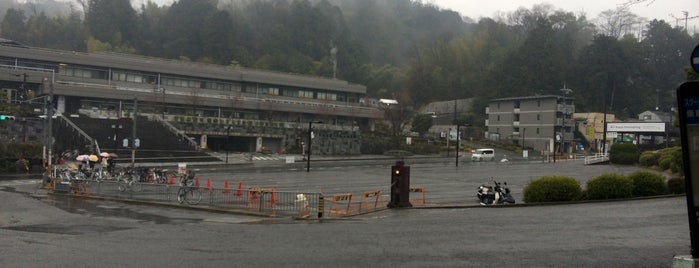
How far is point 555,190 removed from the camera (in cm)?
2386

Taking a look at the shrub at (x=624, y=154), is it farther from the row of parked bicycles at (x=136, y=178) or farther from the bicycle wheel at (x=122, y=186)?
the bicycle wheel at (x=122, y=186)

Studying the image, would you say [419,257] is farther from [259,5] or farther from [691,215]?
[259,5]

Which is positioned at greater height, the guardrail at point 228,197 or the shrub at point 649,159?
the shrub at point 649,159

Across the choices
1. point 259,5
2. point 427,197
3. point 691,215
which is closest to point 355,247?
point 691,215

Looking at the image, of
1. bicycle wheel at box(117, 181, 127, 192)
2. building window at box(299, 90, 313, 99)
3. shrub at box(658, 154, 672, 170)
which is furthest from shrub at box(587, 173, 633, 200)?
building window at box(299, 90, 313, 99)

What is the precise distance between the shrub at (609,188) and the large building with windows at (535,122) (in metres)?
58.1

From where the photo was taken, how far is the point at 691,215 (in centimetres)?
675

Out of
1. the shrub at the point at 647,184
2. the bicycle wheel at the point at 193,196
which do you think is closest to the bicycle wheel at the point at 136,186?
the bicycle wheel at the point at 193,196

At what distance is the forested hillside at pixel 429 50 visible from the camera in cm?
11025

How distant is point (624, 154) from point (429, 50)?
88.4 metres

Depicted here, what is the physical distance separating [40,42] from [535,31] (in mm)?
101728

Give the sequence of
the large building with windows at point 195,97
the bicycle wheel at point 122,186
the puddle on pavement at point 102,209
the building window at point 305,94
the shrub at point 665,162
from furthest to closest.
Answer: the building window at point 305,94, the large building with windows at point 195,97, the shrub at point 665,162, the bicycle wheel at point 122,186, the puddle on pavement at point 102,209

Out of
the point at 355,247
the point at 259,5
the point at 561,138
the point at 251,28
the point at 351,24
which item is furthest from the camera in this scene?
the point at 351,24

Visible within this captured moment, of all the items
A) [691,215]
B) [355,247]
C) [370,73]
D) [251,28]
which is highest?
[251,28]
